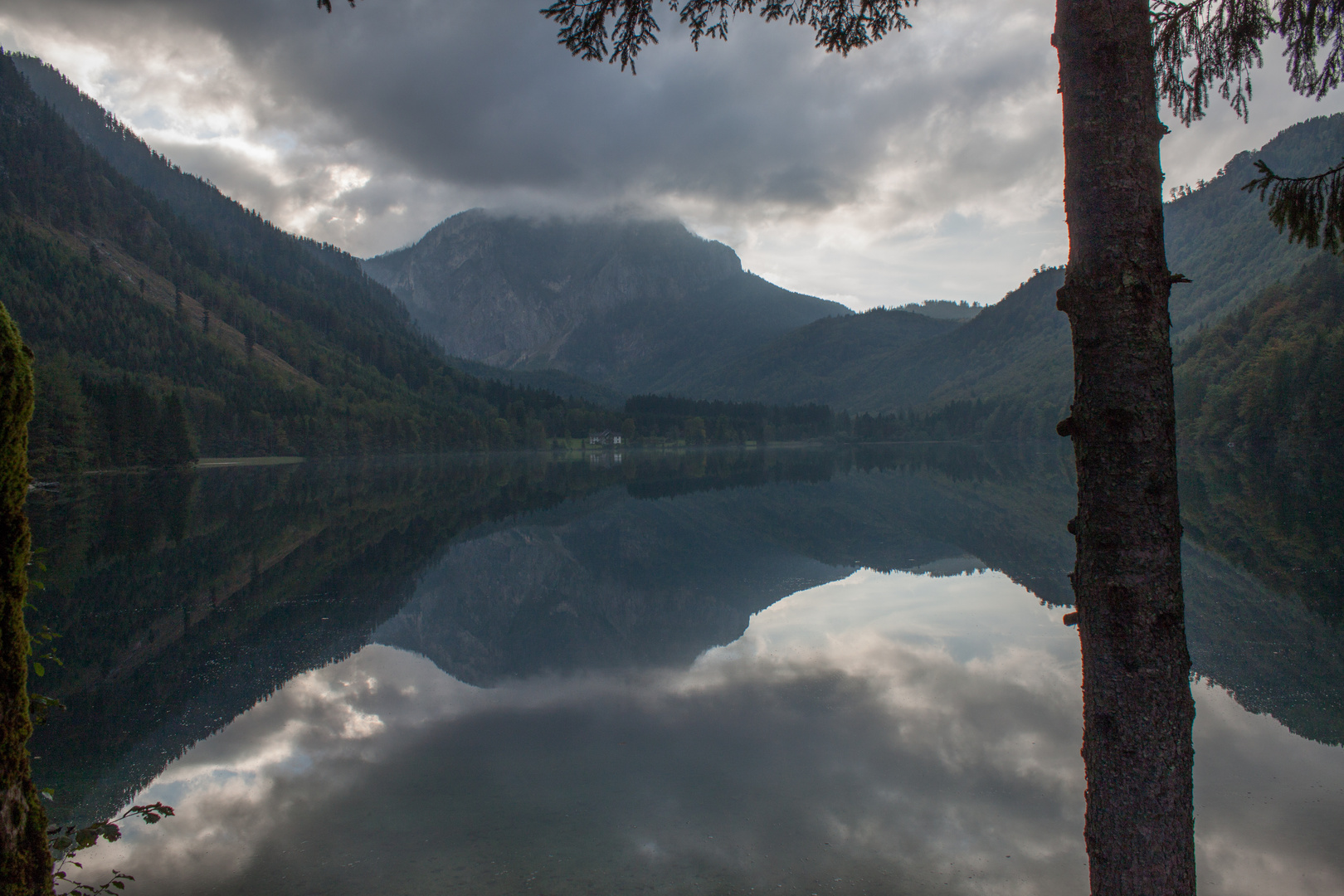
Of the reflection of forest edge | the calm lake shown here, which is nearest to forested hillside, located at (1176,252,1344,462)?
the reflection of forest edge

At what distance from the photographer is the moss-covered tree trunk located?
2670 millimetres

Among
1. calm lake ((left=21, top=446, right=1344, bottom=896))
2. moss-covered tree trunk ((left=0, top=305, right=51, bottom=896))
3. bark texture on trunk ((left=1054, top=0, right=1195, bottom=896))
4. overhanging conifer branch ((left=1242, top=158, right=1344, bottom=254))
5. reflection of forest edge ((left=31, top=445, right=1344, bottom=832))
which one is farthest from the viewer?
reflection of forest edge ((left=31, top=445, right=1344, bottom=832))

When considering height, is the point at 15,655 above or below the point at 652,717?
above

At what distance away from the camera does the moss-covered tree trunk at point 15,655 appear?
2670 millimetres

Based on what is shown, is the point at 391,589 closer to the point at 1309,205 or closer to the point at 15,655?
the point at 15,655

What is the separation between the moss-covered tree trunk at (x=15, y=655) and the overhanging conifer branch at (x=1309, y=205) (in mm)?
7679

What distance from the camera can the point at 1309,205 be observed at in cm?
570

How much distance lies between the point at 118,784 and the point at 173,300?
219 meters

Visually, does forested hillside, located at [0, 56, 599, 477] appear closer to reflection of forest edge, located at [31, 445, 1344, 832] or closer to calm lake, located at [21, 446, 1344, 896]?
reflection of forest edge, located at [31, 445, 1344, 832]

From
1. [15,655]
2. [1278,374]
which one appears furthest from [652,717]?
[1278,374]

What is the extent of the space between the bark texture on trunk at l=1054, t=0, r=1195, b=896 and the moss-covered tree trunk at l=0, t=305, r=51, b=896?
4.97 m

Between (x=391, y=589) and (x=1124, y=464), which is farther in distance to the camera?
(x=391, y=589)

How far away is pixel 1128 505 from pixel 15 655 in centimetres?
525

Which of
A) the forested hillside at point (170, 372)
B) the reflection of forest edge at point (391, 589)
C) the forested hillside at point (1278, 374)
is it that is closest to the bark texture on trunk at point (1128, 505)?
the reflection of forest edge at point (391, 589)
